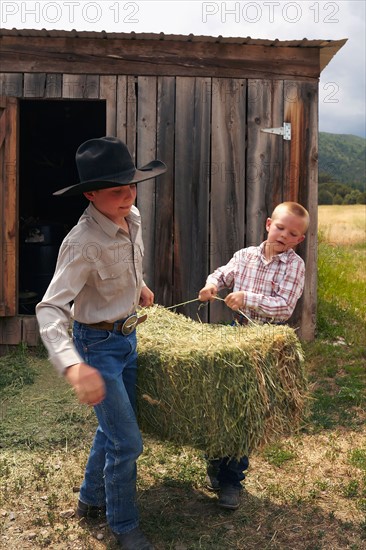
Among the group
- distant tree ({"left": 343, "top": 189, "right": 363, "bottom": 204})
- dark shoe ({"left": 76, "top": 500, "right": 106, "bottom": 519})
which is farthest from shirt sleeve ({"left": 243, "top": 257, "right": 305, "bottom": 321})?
distant tree ({"left": 343, "top": 189, "right": 363, "bottom": 204})

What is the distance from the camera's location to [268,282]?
3773mm

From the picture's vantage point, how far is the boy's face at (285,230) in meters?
3.67

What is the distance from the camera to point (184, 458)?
13.7 feet

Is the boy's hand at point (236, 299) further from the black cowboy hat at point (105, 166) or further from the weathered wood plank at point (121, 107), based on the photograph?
the weathered wood plank at point (121, 107)

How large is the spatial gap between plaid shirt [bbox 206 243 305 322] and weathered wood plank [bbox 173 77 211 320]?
2826mm

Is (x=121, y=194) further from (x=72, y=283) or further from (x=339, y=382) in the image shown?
(x=339, y=382)

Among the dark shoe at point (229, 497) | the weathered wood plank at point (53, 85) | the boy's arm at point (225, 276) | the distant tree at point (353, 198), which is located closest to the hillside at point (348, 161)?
the distant tree at point (353, 198)

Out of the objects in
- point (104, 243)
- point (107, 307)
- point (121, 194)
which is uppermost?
point (121, 194)

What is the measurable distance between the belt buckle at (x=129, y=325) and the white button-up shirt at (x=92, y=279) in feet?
0.11

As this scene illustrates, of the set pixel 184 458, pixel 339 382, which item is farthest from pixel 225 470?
pixel 339 382

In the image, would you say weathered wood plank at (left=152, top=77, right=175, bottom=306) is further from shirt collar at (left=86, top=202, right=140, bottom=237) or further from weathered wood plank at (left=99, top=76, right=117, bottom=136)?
shirt collar at (left=86, top=202, right=140, bottom=237)

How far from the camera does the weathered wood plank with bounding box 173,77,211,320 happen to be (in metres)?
6.72

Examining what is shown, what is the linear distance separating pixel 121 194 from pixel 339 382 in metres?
3.61

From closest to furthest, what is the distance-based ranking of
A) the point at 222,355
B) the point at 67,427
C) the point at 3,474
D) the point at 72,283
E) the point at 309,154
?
the point at 72,283, the point at 222,355, the point at 3,474, the point at 67,427, the point at 309,154
